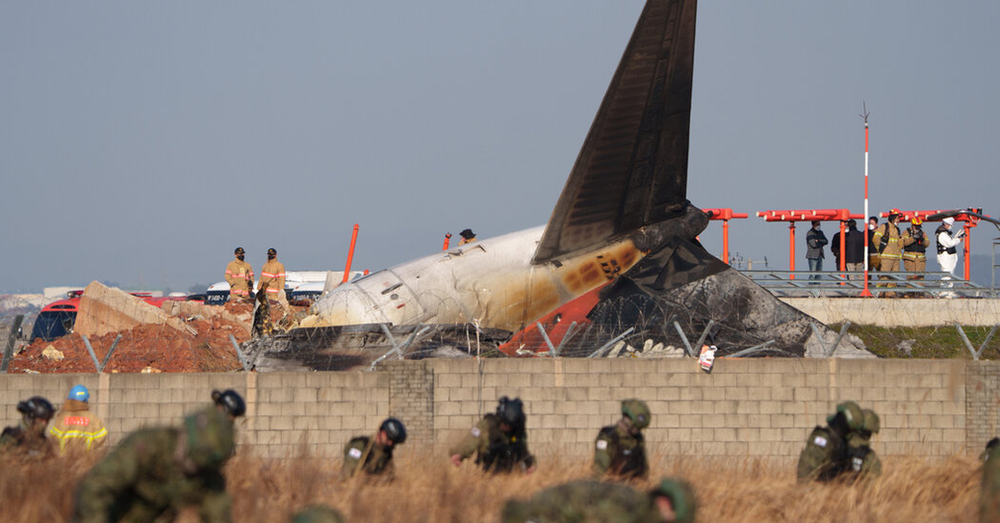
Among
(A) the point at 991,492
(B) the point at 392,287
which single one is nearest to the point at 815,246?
(B) the point at 392,287

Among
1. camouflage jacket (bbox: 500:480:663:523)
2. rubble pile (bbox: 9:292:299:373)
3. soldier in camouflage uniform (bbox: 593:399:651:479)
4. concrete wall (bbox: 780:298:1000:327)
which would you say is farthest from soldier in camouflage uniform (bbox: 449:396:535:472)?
concrete wall (bbox: 780:298:1000:327)

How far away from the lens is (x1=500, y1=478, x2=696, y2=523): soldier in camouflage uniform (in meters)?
6.10

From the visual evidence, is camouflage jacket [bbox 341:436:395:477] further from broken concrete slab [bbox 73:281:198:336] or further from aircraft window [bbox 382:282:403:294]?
broken concrete slab [bbox 73:281:198:336]

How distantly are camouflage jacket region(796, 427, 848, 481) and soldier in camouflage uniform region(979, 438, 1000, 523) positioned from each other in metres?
1.70

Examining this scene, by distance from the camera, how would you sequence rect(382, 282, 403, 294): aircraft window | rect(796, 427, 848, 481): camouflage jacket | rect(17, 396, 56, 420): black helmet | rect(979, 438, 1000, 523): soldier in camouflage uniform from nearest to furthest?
rect(979, 438, 1000, 523): soldier in camouflage uniform < rect(17, 396, 56, 420): black helmet < rect(796, 427, 848, 481): camouflage jacket < rect(382, 282, 403, 294): aircraft window

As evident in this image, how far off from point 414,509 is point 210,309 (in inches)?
650

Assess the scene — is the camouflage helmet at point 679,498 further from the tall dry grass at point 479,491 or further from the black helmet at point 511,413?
the black helmet at point 511,413

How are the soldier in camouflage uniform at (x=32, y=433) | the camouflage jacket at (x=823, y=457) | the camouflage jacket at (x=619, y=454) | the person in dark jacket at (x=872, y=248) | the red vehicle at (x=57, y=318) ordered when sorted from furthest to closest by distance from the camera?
1. the red vehicle at (x=57, y=318)
2. the person in dark jacket at (x=872, y=248)
3. the camouflage jacket at (x=823, y=457)
4. the camouflage jacket at (x=619, y=454)
5. the soldier in camouflage uniform at (x=32, y=433)

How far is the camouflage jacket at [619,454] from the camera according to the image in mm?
10602

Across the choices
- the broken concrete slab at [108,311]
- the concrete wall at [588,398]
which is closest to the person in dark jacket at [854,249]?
the concrete wall at [588,398]

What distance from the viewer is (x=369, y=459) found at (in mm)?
10477

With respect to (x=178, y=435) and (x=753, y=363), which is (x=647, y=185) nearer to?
(x=753, y=363)

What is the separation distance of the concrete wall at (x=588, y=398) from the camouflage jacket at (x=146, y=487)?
7629mm

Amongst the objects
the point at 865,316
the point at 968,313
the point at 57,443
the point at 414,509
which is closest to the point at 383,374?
the point at 57,443
